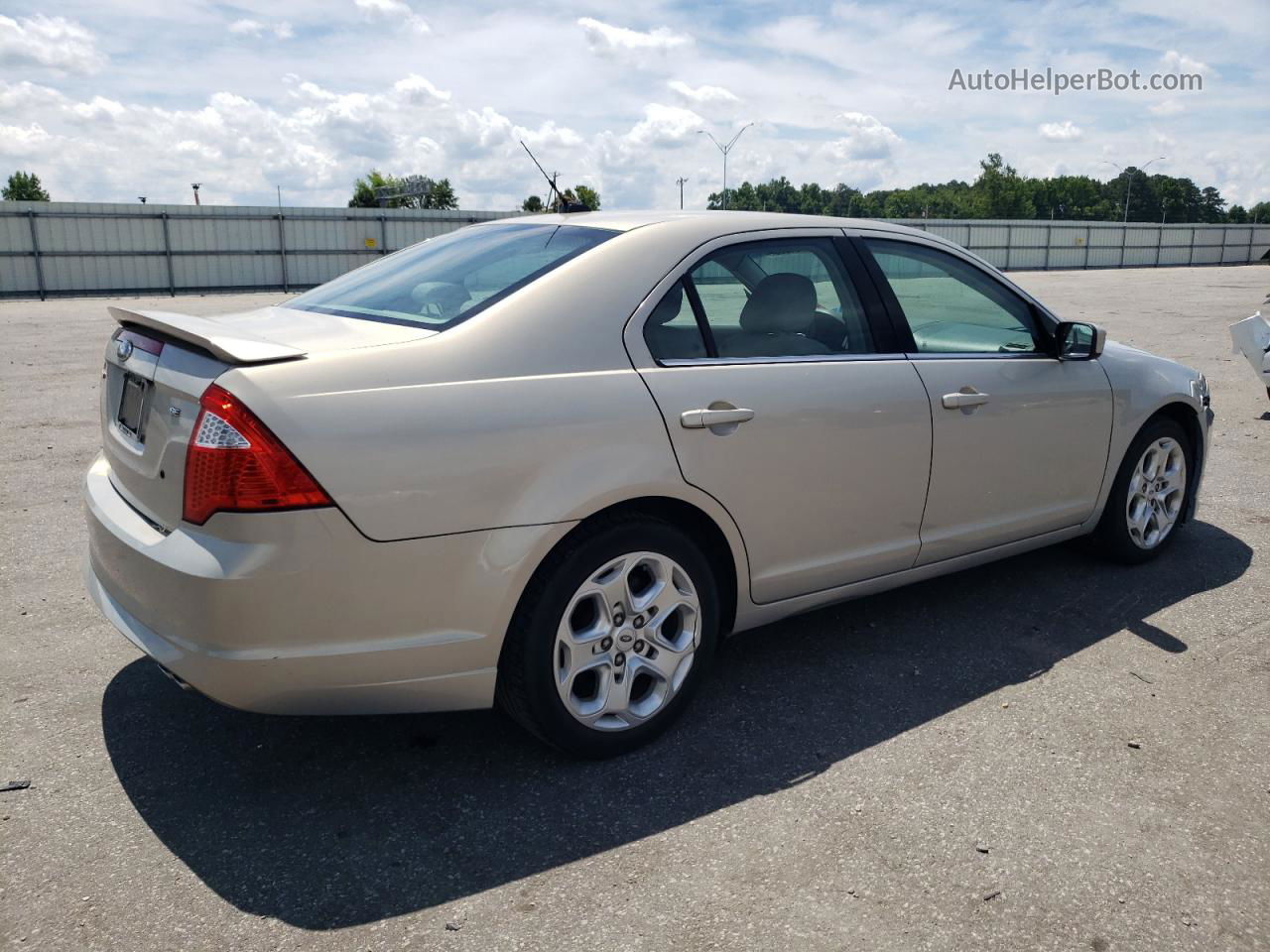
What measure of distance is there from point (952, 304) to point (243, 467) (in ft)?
9.30

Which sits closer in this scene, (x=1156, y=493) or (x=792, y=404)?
(x=792, y=404)

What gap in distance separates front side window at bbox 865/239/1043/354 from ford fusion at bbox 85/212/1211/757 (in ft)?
0.05

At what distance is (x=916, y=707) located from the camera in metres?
3.53

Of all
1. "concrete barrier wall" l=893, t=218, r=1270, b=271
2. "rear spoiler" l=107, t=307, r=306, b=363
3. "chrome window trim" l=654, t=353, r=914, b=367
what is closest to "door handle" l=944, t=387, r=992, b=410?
"chrome window trim" l=654, t=353, r=914, b=367

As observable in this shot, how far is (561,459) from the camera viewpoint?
2844mm

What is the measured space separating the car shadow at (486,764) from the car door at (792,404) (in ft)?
1.38

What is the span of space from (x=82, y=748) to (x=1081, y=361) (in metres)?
3.96

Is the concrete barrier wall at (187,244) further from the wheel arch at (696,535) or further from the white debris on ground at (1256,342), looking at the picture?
the wheel arch at (696,535)

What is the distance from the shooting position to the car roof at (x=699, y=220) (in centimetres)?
346

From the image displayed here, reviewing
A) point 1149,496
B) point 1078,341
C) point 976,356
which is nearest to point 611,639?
point 976,356

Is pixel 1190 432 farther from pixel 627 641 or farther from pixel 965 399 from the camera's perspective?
pixel 627 641

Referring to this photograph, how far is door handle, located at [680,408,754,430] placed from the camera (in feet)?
10.2

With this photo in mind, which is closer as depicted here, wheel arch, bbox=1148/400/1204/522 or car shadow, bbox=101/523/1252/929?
car shadow, bbox=101/523/1252/929

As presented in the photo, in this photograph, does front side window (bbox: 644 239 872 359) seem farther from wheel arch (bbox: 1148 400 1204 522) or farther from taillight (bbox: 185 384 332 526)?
wheel arch (bbox: 1148 400 1204 522)
